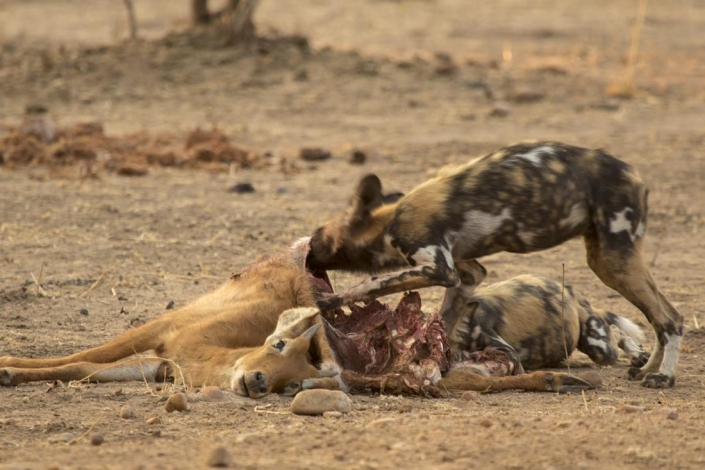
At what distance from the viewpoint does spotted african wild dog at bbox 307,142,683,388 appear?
5816 mm

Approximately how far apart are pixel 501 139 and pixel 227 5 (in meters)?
5.10

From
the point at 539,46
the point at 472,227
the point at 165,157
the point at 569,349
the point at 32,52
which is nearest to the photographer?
the point at 472,227

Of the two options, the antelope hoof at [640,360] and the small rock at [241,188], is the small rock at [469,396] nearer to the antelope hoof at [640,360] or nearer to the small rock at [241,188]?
the antelope hoof at [640,360]

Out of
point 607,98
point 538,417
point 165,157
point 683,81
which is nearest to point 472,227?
point 538,417

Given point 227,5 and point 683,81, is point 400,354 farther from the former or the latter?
point 683,81

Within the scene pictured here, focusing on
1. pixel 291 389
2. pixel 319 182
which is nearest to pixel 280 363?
pixel 291 389

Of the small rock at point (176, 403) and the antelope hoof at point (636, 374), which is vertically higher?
the small rock at point (176, 403)

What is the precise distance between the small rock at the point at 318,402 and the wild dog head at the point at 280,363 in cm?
24

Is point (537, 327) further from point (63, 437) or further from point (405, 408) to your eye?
point (63, 437)

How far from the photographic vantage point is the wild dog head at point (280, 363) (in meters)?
4.93

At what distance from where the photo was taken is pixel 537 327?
6.34 m

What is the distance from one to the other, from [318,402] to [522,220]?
1734 millimetres

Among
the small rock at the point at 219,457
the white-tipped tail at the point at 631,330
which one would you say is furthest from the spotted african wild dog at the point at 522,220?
the small rock at the point at 219,457

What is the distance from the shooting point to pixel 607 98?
15664 millimetres
